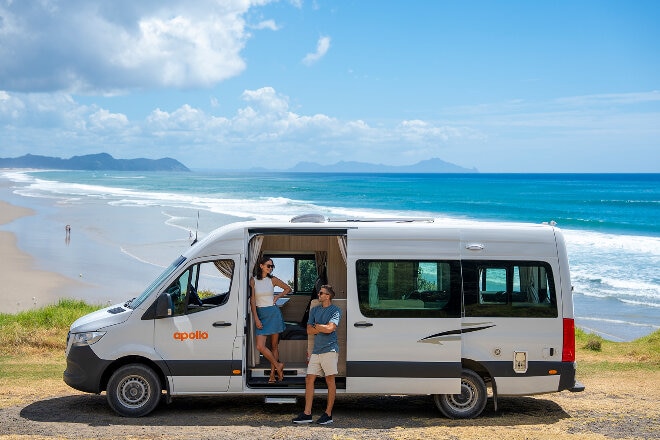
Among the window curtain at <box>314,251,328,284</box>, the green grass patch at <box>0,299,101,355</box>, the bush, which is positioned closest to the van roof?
the window curtain at <box>314,251,328,284</box>

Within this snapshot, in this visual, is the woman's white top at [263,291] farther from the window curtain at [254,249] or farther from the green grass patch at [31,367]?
the green grass patch at [31,367]

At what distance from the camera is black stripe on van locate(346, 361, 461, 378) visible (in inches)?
410

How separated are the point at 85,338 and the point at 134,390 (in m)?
0.88

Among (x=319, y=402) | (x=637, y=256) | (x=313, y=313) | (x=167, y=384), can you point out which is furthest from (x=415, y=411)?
(x=637, y=256)

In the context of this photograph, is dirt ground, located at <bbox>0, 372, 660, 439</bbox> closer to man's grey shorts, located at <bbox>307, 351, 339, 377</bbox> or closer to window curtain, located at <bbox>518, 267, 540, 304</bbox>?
man's grey shorts, located at <bbox>307, 351, 339, 377</bbox>

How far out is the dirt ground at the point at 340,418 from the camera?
9602mm

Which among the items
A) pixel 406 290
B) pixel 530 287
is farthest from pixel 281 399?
pixel 530 287

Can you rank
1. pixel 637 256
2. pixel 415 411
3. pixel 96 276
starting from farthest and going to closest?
1. pixel 637 256
2. pixel 96 276
3. pixel 415 411

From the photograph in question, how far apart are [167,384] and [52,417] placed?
1441 millimetres

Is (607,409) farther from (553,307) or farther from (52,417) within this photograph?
(52,417)

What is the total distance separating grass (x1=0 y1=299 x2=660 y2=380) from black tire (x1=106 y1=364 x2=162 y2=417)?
3017 millimetres

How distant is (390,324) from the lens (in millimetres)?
10430

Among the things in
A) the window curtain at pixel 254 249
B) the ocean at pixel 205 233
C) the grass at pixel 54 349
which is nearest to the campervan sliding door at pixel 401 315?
the window curtain at pixel 254 249

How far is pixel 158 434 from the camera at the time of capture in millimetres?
9445
